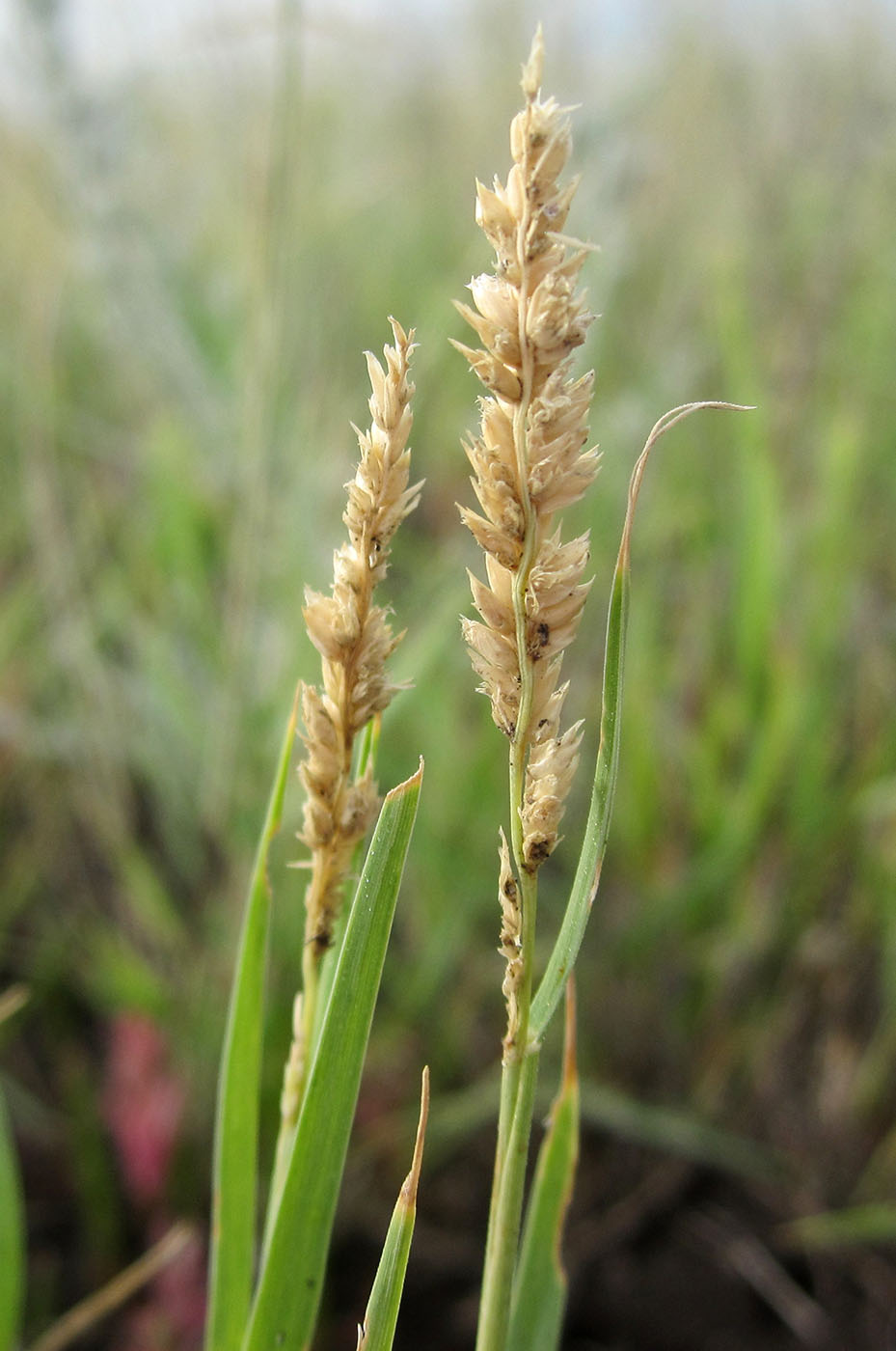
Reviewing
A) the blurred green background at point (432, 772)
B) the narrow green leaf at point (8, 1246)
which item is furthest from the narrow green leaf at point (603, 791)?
the blurred green background at point (432, 772)

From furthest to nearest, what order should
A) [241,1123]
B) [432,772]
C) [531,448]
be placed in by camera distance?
[432,772] → [241,1123] → [531,448]

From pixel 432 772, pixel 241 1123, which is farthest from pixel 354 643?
pixel 432 772

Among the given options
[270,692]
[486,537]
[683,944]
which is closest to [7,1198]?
[486,537]

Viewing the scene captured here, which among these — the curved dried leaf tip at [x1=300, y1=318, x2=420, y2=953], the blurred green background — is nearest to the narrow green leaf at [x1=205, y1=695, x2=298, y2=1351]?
the curved dried leaf tip at [x1=300, y1=318, x2=420, y2=953]

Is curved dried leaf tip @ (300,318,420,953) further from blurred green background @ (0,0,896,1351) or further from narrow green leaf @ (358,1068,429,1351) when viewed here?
blurred green background @ (0,0,896,1351)

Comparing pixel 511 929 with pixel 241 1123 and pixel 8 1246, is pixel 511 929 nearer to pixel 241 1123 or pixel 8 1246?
pixel 241 1123
